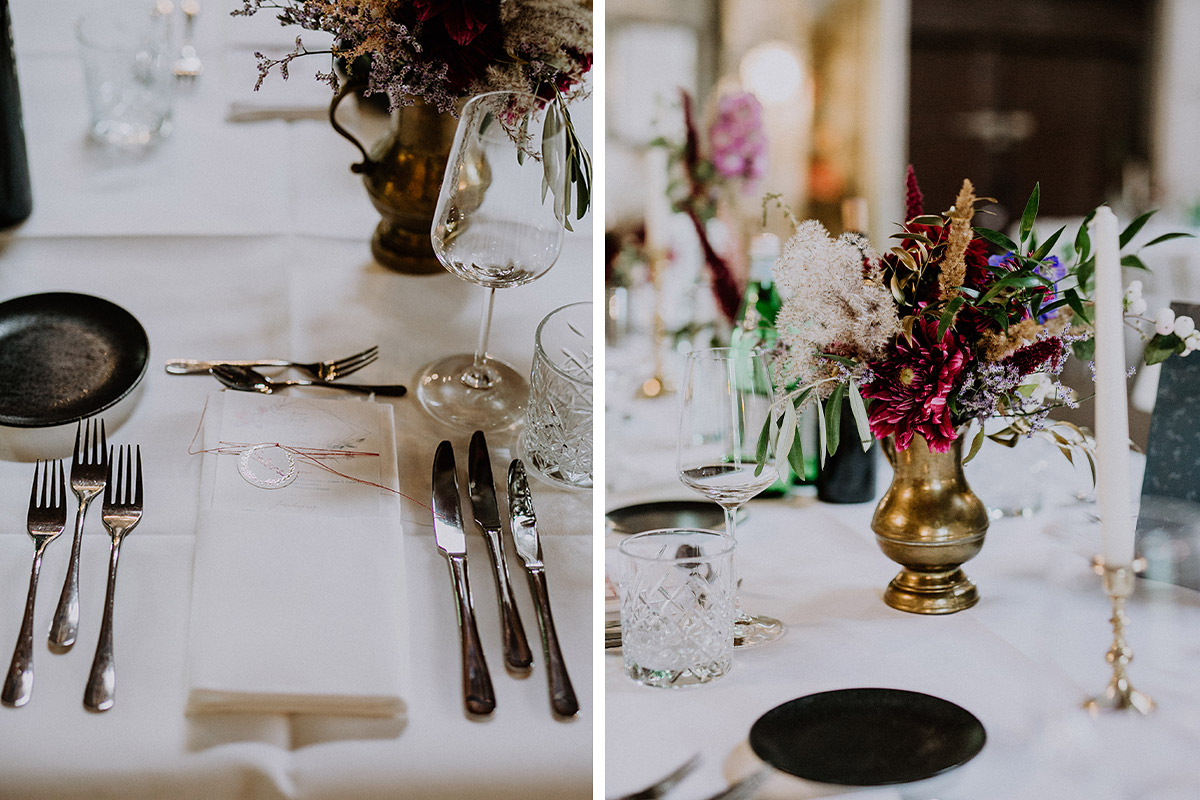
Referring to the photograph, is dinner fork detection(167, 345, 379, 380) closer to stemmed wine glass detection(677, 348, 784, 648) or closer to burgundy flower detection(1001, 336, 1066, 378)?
stemmed wine glass detection(677, 348, 784, 648)

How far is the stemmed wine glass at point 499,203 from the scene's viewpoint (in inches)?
30.9

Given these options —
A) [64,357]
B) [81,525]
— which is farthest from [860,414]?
[64,357]

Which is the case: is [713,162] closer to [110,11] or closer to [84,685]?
[110,11]

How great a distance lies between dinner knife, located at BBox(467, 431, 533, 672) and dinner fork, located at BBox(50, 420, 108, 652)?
0.27 m

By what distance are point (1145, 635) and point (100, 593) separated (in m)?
0.73

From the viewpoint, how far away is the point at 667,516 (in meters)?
0.94

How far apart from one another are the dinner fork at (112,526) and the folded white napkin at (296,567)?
0.16 feet

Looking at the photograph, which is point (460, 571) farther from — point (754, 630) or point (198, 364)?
point (198, 364)

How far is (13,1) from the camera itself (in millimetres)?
1663

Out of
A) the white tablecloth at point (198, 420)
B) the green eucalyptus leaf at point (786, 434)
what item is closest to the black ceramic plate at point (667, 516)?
the white tablecloth at point (198, 420)

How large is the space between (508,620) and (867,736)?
0.23 m

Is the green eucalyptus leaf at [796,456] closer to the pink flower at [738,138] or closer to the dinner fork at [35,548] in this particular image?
the dinner fork at [35,548]

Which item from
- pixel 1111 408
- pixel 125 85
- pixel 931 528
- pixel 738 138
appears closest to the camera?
pixel 1111 408

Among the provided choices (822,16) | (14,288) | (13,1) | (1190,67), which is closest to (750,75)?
(822,16)
